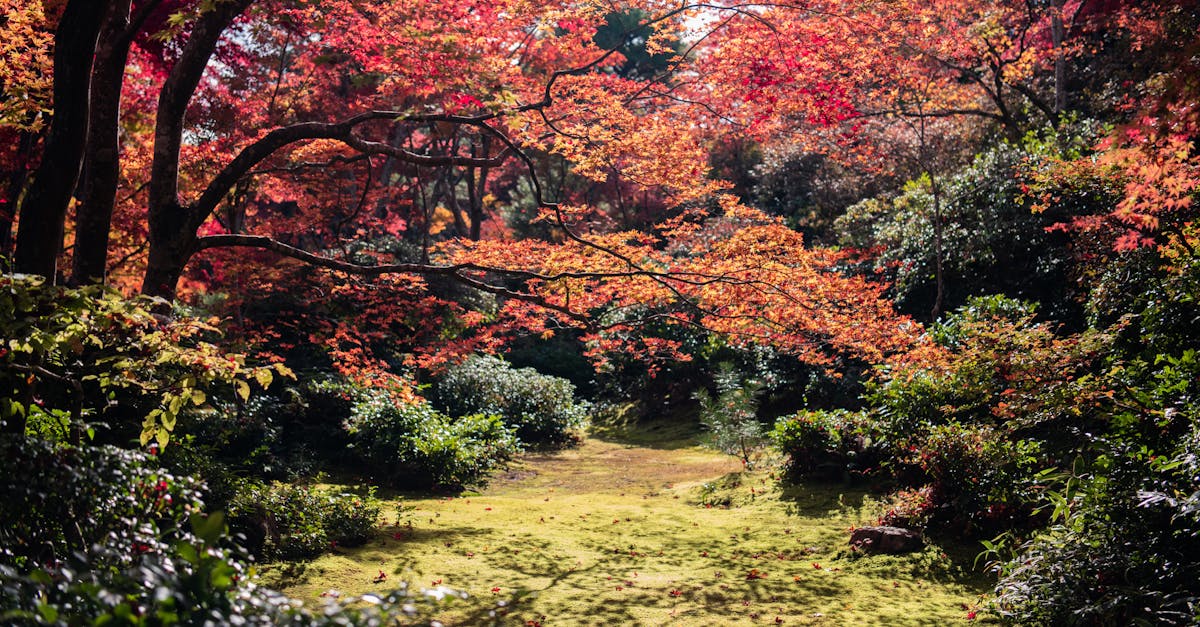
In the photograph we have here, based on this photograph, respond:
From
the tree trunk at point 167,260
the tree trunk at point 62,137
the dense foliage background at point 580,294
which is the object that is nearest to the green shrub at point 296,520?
the dense foliage background at point 580,294

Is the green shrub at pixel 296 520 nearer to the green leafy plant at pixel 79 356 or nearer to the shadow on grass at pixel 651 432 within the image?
the green leafy plant at pixel 79 356

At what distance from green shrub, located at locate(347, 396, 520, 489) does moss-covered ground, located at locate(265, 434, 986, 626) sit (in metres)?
0.55

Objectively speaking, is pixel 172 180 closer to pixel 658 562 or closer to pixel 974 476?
pixel 658 562

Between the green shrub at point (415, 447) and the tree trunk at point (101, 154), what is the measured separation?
4264mm

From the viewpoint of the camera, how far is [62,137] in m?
4.17

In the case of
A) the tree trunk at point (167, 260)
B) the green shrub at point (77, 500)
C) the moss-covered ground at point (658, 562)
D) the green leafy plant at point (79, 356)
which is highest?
the tree trunk at point (167, 260)

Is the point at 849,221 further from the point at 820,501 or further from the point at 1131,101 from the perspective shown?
the point at 820,501

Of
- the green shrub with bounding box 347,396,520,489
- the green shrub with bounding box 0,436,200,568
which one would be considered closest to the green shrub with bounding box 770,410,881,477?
the green shrub with bounding box 347,396,520,489

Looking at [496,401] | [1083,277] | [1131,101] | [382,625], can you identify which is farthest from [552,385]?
[382,625]

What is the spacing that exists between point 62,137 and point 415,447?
18.3 feet

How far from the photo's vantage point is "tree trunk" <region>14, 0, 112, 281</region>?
413 cm

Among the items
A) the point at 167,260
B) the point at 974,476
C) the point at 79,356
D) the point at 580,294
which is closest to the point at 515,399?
the point at 580,294

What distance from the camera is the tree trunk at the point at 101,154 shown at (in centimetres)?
504

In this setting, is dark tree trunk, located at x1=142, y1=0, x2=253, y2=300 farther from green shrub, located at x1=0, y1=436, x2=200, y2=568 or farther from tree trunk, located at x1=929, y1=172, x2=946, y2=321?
tree trunk, located at x1=929, y1=172, x2=946, y2=321
